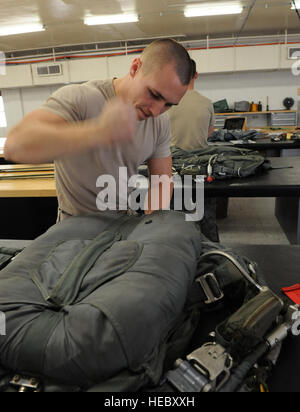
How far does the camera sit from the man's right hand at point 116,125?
81cm

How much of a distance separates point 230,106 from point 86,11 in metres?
4.10

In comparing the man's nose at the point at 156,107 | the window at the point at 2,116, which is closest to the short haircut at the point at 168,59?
the man's nose at the point at 156,107

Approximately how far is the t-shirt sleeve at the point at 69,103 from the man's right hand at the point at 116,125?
0.32 metres

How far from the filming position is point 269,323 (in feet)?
2.44

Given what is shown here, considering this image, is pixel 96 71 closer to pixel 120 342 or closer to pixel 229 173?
pixel 229 173

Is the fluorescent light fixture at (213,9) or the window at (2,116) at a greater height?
the fluorescent light fixture at (213,9)

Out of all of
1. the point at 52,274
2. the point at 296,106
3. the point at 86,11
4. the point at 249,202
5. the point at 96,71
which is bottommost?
the point at 249,202

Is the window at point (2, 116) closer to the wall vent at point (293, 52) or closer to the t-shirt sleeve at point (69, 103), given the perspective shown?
the wall vent at point (293, 52)

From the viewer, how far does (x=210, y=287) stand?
89cm

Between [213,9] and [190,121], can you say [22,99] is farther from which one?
[190,121]

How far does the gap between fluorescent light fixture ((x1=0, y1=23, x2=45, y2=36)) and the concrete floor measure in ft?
15.6

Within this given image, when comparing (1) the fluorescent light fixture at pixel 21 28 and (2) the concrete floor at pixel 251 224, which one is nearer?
(2) the concrete floor at pixel 251 224

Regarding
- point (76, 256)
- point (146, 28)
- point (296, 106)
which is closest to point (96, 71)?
point (146, 28)

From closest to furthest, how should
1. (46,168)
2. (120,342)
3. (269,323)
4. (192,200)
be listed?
(120,342)
(269,323)
(192,200)
(46,168)
